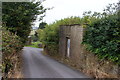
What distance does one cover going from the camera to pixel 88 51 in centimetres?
1074

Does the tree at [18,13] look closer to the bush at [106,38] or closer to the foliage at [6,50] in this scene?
the foliage at [6,50]

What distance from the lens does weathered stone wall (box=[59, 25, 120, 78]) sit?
8234 millimetres

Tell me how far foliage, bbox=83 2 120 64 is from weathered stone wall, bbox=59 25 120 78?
0.43 meters

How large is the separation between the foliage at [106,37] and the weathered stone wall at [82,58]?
0.43 metres

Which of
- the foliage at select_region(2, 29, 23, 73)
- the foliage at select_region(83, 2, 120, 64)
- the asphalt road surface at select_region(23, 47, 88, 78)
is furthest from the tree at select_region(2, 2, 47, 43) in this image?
the foliage at select_region(83, 2, 120, 64)

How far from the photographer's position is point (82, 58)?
11.6m

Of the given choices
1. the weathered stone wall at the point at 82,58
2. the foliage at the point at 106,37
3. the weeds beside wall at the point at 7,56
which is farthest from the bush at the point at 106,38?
the weeds beside wall at the point at 7,56

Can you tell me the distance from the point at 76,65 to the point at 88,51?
78.8 inches

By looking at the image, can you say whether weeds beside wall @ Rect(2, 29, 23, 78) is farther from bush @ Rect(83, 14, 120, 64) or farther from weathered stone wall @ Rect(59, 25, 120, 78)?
bush @ Rect(83, 14, 120, 64)

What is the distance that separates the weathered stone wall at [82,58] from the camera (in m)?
8.23

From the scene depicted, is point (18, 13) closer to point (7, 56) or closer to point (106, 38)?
point (7, 56)

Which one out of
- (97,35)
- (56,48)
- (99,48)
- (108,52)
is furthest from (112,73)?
(56,48)

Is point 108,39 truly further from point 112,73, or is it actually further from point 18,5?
point 18,5

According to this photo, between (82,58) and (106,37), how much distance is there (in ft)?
10.9
